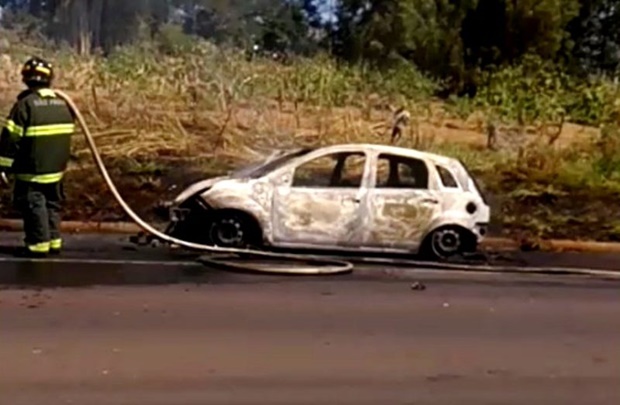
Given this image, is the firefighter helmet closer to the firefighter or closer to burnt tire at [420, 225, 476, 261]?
the firefighter

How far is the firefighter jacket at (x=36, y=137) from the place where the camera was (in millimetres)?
12529

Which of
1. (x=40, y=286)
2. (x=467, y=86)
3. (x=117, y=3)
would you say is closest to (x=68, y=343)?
(x=40, y=286)

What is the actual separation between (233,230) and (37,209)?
2056 mm

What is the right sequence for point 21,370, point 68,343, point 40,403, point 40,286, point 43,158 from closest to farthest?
1. point 40,403
2. point 21,370
3. point 68,343
4. point 40,286
5. point 43,158

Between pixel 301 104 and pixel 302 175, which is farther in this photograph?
pixel 301 104

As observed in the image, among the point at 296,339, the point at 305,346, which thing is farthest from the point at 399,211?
the point at 305,346

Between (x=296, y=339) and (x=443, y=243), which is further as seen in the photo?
(x=443, y=243)

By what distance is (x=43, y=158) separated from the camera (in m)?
12.6

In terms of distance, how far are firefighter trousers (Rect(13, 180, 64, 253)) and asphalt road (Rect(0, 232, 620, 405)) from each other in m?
0.50

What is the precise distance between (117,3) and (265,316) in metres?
18.5

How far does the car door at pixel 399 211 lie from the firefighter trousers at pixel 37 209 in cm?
313

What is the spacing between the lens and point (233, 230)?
13.8 meters

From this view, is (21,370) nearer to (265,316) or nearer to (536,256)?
(265,316)

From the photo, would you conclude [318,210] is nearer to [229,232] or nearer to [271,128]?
[229,232]
